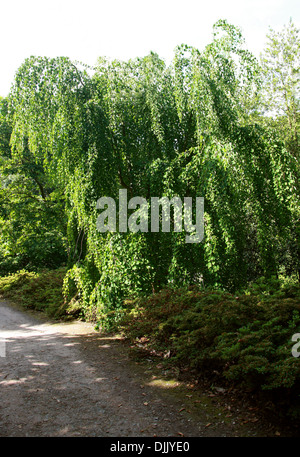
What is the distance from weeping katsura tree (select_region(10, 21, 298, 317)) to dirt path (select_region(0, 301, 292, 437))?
46.0 inches

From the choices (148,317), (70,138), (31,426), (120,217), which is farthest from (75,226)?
(31,426)

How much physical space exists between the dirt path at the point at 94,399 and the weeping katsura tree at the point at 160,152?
1168 millimetres

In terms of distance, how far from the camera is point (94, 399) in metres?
3.58

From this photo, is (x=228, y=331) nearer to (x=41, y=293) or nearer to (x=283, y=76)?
(x=41, y=293)

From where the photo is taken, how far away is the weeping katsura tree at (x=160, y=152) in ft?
17.1

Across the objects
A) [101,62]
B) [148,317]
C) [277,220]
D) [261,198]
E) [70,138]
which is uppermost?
[101,62]

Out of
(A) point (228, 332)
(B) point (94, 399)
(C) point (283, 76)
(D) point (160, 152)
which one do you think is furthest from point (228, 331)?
(C) point (283, 76)

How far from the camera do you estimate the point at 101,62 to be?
6.83 m

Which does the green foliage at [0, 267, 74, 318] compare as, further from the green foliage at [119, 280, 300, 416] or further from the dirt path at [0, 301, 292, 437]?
the green foliage at [119, 280, 300, 416]

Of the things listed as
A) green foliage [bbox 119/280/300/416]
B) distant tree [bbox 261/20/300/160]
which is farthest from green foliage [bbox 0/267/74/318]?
distant tree [bbox 261/20/300/160]

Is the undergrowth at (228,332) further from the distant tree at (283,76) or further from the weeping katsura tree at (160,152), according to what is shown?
the distant tree at (283,76)

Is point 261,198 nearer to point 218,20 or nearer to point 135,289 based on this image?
point 135,289

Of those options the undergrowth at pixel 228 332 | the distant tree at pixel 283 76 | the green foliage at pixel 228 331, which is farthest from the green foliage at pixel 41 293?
the distant tree at pixel 283 76

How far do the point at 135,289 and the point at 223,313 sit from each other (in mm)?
2194
